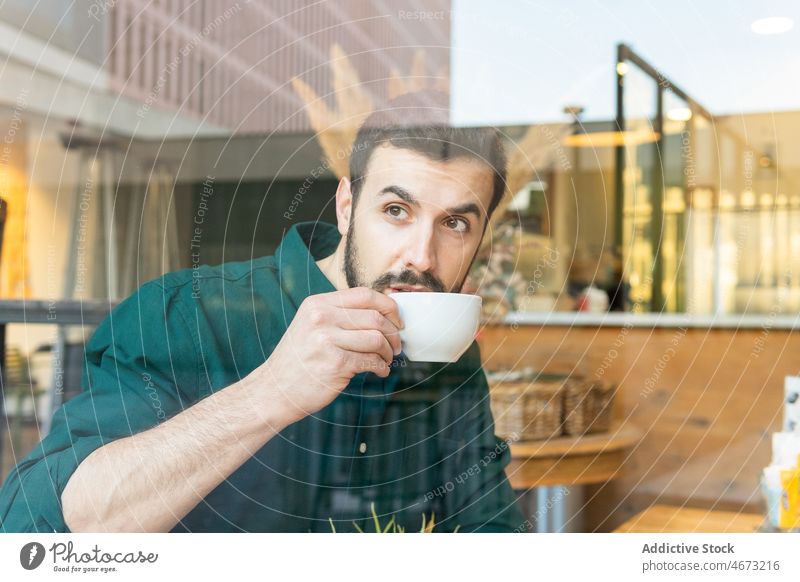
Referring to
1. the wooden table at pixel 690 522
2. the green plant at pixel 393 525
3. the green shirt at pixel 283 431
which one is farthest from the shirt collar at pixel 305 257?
the wooden table at pixel 690 522

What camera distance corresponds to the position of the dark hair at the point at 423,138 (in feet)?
2.65

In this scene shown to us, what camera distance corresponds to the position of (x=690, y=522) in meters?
0.84

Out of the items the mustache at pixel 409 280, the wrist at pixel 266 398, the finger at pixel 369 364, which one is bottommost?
the wrist at pixel 266 398

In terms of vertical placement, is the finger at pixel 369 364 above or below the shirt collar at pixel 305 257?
below

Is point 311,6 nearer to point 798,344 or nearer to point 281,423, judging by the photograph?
point 281,423

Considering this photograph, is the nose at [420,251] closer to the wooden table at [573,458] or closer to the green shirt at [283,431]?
the green shirt at [283,431]

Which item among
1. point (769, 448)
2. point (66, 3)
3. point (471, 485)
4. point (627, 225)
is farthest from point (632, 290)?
point (66, 3)

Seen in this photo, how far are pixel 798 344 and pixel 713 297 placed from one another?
14cm

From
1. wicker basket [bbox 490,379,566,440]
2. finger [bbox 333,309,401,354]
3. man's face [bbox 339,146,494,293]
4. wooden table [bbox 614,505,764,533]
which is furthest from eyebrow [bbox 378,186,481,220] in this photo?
wooden table [bbox 614,505,764,533]

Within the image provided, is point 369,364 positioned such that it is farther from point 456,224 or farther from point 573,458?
point 573,458

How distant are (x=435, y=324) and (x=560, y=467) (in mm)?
297

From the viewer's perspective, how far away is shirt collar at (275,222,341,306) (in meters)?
0.79

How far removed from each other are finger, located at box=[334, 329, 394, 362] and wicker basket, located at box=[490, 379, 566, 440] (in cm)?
18

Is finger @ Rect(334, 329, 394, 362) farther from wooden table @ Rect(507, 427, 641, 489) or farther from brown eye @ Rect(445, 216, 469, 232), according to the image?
wooden table @ Rect(507, 427, 641, 489)
